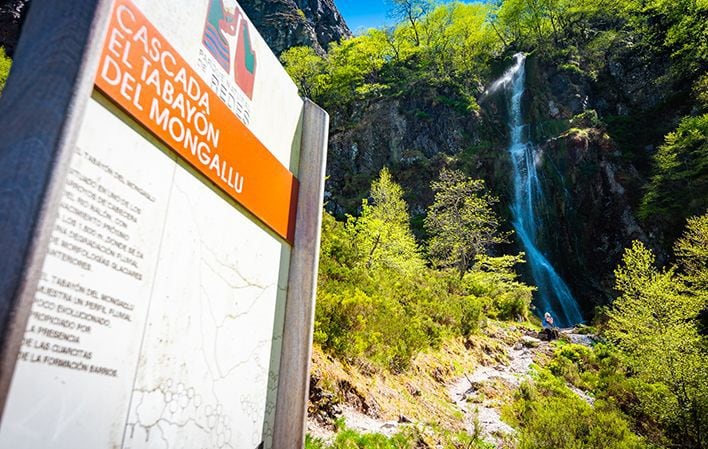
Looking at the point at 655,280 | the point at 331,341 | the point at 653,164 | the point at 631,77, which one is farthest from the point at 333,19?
the point at 331,341

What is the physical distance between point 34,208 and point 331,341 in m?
5.02

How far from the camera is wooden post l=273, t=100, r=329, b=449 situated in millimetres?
2156

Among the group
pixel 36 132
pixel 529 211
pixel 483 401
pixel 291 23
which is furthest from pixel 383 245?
pixel 291 23

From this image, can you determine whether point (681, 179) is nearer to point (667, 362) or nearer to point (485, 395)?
point (667, 362)

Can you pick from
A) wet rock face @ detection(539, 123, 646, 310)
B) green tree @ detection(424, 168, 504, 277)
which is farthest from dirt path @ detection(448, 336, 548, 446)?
wet rock face @ detection(539, 123, 646, 310)

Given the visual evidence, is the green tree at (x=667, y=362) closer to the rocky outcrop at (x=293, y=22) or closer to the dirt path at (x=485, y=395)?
the dirt path at (x=485, y=395)

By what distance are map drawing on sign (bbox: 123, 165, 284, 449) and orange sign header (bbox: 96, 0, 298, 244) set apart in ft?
0.41

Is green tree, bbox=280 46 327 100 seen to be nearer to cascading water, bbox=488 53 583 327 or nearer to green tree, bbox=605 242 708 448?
cascading water, bbox=488 53 583 327

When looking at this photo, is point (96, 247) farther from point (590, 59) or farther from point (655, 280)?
point (590, 59)

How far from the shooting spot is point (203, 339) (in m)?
1.58

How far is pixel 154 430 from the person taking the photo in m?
1.32

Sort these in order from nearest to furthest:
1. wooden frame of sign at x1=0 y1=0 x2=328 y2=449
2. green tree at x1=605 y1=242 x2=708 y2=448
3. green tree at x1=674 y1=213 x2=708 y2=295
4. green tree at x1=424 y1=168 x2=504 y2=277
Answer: wooden frame of sign at x1=0 y1=0 x2=328 y2=449 → green tree at x1=605 y1=242 x2=708 y2=448 → green tree at x1=674 y1=213 x2=708 y2=295 → green tree at x1=424 y1=168 x2=504 y2=277

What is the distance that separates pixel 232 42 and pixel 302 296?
1.45 m

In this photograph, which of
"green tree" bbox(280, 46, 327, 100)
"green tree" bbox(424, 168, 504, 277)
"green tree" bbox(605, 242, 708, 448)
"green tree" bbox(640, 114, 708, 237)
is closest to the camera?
"green tree" bbox(605, 242, 708, 448)
